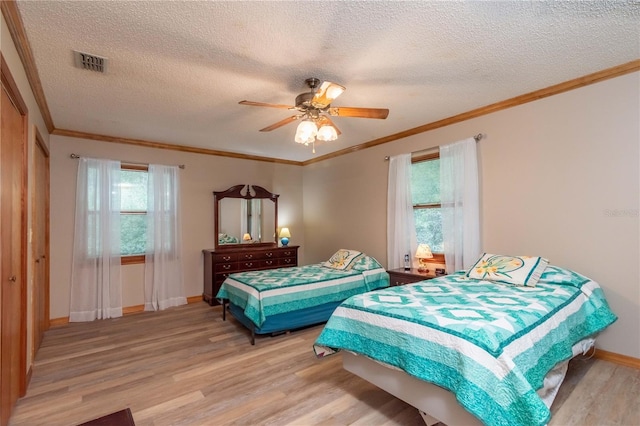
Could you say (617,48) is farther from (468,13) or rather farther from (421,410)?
(421,410)

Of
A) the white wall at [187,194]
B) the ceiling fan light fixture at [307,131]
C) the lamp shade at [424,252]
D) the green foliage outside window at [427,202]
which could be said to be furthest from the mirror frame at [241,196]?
the ceiling fan light fixture at [307,131]

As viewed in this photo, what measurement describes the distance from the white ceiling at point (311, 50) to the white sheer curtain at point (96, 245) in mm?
1016

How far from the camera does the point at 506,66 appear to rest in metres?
2.59

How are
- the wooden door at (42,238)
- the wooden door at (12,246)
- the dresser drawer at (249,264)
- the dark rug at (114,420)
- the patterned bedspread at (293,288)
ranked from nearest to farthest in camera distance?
the dark rug at (114,420), the wooden door at (12,246), the patterned bedspread at (293,288), the wooden door at (42,238), the dresser drawer at (249,264)

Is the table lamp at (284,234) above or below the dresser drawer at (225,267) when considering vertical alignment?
above

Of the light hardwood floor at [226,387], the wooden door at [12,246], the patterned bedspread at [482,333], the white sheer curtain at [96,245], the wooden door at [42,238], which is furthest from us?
the white sheer curtain at [96,245]

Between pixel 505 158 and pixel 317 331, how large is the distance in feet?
9.35

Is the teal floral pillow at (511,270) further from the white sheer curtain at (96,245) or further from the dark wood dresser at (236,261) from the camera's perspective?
the white sheer curtain at (96,245)

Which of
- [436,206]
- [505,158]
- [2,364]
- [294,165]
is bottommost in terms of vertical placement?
[2,364]

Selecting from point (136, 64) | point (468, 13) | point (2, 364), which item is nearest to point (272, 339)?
point (2, 364)

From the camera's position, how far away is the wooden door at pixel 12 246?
183cm

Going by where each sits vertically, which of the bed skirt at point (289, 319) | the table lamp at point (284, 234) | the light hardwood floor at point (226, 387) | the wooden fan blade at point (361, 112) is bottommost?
the light hardwood floor at point (226, 387)

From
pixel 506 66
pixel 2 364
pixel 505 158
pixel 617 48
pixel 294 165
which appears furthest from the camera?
pixel 294 165

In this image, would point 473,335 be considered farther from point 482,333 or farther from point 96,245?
point 96,245
